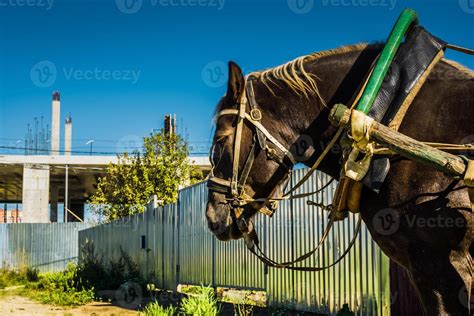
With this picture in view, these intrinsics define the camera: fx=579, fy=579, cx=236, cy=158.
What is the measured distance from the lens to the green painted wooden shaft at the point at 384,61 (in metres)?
2.72

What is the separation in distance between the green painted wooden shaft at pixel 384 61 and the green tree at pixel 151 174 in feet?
66.4

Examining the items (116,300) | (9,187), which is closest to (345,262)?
(116,300)

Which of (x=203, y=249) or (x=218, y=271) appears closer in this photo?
(x=218, y=271)

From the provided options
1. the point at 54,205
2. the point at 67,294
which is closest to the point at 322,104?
the point at 67,294

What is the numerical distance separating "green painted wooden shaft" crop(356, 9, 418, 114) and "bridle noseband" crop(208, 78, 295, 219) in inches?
26.0

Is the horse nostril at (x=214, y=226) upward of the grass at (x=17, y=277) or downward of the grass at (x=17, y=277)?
upward

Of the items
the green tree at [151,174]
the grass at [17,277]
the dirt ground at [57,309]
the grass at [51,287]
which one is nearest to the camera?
the dirt ground at [57,309]

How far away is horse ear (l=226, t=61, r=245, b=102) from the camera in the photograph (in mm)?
3314

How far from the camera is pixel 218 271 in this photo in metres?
10.6

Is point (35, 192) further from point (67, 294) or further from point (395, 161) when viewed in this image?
point (395, 161)

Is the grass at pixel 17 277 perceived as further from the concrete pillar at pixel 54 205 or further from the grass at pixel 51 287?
the concrete pillar at pixel 54 205

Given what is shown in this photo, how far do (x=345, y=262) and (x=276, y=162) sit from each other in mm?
4167

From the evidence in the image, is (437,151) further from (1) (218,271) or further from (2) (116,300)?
(2) (116,300)

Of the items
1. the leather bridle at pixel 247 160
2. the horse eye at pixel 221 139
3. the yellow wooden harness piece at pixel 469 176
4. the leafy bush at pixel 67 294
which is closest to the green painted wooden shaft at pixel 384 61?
the yellow wooden harness piece at pixel 469 176
